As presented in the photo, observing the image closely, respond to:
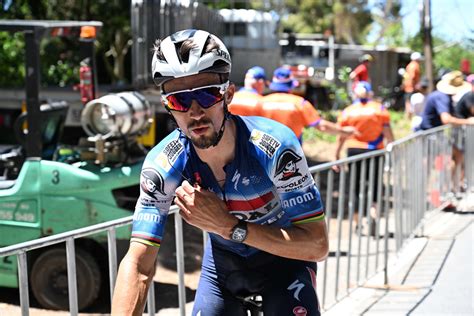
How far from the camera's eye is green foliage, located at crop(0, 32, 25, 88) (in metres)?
16.9

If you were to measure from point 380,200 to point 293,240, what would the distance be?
4.22m

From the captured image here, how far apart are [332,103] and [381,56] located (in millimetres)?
13480

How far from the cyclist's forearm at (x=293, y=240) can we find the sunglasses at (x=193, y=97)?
449 mm

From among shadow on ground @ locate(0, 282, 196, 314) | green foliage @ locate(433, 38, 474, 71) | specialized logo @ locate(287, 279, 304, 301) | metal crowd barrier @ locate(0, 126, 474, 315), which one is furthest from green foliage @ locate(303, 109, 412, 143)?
green foliage @ locate(433, 38, 474, 71)

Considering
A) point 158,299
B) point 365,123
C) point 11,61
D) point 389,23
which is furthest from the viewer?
point 389,23

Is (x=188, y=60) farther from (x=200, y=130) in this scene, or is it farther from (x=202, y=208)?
(x=202, y=208)

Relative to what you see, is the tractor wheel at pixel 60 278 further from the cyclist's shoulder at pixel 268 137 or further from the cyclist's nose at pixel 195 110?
the cyclist's nose at pixel 195 110

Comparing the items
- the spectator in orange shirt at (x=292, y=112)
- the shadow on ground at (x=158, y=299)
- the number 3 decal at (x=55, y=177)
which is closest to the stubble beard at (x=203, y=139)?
the shadow on ground at (x=158, y=299)

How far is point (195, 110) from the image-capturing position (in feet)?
8.61

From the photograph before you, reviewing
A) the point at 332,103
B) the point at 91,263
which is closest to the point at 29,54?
the point at 91,263

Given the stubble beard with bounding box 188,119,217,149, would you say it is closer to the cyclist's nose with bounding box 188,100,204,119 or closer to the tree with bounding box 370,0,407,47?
the cyclist's nose with bounding box 188,100,204,119

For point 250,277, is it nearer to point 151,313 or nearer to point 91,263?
point 151,313

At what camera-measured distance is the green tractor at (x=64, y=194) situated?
272 inches

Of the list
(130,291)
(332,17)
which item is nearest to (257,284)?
(130,291)
